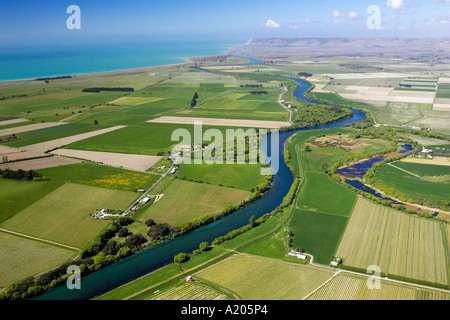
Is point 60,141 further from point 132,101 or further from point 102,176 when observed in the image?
point 132,101

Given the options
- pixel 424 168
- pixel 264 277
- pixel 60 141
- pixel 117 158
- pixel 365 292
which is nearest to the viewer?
pixel 365 292

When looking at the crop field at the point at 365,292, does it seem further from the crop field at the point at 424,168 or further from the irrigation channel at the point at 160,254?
the crop field at the point at 424,168

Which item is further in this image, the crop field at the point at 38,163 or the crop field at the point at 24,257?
the crop field at the point at 38,163

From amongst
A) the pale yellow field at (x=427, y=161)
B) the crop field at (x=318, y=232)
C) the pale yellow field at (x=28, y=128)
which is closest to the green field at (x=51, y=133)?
the pale yellow field at (x=28, y=128)

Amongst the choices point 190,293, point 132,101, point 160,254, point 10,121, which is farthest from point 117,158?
point 132,101

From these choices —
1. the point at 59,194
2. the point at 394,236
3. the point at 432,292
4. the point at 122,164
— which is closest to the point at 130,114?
the point at 122,164
